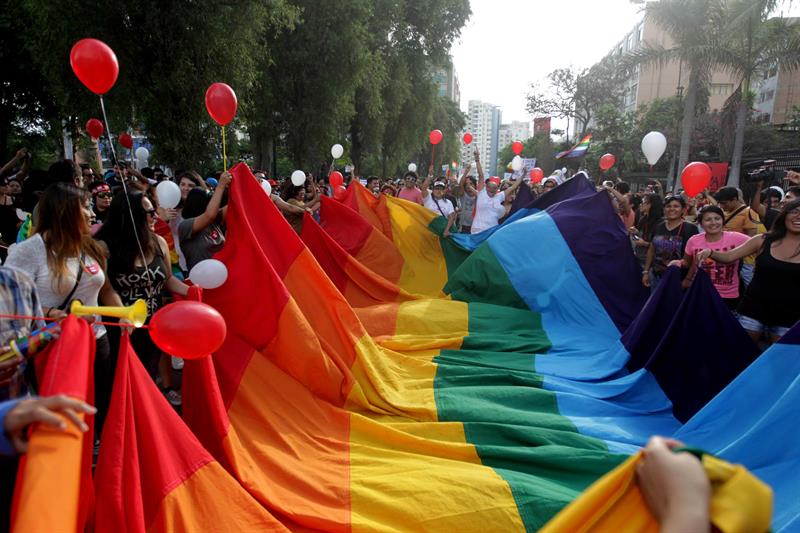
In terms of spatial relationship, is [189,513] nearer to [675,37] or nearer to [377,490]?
[377,490]

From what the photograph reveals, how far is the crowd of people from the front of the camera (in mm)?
2064

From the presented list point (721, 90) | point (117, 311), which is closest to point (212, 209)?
point (117, 311)

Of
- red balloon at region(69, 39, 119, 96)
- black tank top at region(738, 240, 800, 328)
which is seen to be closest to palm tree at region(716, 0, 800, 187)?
black tank top at region(738, 240, 800, 328)

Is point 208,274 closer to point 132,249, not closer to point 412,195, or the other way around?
point 132,249

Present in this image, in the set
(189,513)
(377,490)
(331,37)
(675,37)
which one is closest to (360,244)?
(377,490)

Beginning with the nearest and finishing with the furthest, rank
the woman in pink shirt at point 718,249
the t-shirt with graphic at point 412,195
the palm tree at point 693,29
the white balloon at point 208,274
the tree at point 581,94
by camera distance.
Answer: the white balloon at point 208,274 < the woman in pink shirt at point 718,249 < the t-shirt with graphic at point 412,195 < the palm tree at point 693,29 < the tree at point 581,94

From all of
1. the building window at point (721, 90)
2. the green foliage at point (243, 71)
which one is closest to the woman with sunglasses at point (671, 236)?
the green foliage at point (243, 71)

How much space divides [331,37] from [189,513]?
14.9 meters

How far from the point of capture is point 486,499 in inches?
106

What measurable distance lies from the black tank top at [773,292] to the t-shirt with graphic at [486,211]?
4.61m

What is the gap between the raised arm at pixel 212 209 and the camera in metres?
4.08

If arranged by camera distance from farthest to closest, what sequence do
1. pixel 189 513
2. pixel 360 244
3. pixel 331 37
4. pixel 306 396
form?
pixel 331 37 → pixel 360 244 → pixel 306 396 → pixel 189 513

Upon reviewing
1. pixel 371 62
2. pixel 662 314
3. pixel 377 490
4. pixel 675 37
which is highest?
pixel 675 37

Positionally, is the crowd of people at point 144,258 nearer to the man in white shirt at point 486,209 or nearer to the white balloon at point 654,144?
the white balloon at point 654,144
